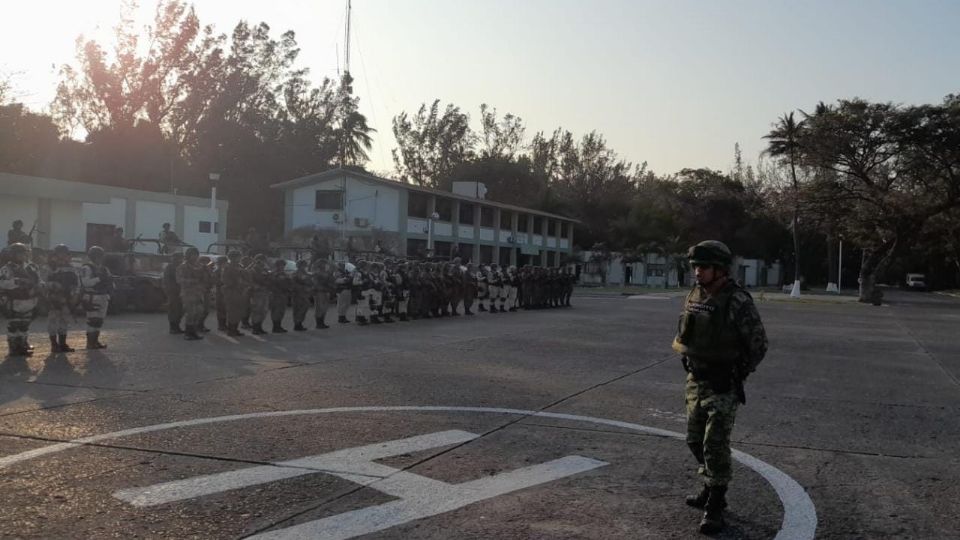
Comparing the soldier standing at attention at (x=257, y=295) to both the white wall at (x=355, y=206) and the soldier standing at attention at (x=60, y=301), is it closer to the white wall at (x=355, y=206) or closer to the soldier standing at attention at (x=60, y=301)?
the soldier standing at attention at (x=60, y=301)

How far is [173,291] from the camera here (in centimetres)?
1634

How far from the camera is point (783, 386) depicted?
39.7 feet

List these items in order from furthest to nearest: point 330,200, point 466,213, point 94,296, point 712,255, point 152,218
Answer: point 466,213 → point 330,200 → point 152,218 → point 94,296 → point 712,255

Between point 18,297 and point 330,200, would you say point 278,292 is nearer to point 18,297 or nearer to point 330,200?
point 18,297

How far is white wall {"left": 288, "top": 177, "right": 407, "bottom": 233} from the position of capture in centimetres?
4916

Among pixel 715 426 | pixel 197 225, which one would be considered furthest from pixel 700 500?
pixel 197 225

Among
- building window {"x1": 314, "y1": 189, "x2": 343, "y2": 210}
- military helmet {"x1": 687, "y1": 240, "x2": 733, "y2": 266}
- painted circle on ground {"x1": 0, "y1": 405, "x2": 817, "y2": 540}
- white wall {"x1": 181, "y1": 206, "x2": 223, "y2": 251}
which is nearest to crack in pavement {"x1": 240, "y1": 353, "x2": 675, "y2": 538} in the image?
painted circle on ground {"x1": 0, "y1": 405, "x2": 817, "y2": 540}

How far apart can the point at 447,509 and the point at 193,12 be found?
60448 millimetres

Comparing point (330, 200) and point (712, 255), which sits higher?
point (330, 200)

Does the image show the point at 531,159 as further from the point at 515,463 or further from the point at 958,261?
the point at 515,463

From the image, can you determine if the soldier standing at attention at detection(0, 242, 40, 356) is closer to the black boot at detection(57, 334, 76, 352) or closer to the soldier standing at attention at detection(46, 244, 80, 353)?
the soldier standing at attention at detection(46, 244, 80, 353)

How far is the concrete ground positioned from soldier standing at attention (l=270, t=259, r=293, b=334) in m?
3.39

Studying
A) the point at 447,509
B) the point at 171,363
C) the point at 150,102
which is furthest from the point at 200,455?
the point at 150,102

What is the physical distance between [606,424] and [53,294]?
8730 mm
